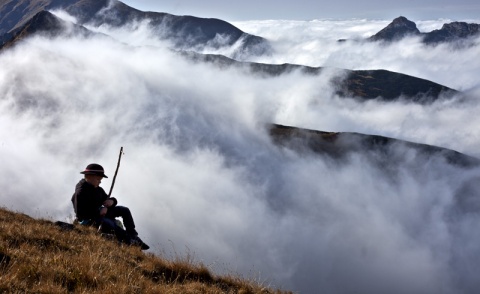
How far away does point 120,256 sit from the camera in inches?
323

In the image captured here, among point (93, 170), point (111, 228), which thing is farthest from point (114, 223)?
point (93, 170)

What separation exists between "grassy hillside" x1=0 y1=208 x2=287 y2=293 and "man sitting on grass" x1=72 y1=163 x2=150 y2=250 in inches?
43.5

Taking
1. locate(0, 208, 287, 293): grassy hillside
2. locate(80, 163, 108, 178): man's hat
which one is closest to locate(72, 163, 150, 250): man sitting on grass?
locate(80, 163, 108, 178): man's hat

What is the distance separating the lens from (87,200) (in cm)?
1137

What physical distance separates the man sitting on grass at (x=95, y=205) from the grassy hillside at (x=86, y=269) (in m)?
1.11

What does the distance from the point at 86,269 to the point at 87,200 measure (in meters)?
5.69

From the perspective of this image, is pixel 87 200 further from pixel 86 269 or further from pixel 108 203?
pixel 86 269

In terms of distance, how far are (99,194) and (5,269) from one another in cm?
591

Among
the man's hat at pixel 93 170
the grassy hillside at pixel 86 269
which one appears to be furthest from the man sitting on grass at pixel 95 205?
the grassy hillside at pixel 86 269

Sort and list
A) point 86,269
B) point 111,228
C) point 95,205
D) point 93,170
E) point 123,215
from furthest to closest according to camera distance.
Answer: point 123,215
point 95,205
point 111,228
point 93,170
point 86,269

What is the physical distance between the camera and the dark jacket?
11227mm

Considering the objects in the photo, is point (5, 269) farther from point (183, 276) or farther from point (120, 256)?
point (183, 276)

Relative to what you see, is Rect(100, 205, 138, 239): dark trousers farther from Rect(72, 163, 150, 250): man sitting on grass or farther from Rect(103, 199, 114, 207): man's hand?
Rect(103, 199, 114, 207): man's hand

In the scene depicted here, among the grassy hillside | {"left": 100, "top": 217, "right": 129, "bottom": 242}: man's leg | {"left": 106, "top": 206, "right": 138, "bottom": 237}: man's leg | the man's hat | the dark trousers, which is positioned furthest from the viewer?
{"left": 106, "top": 206, "right": 138, "bottom": 237}: man's leg
